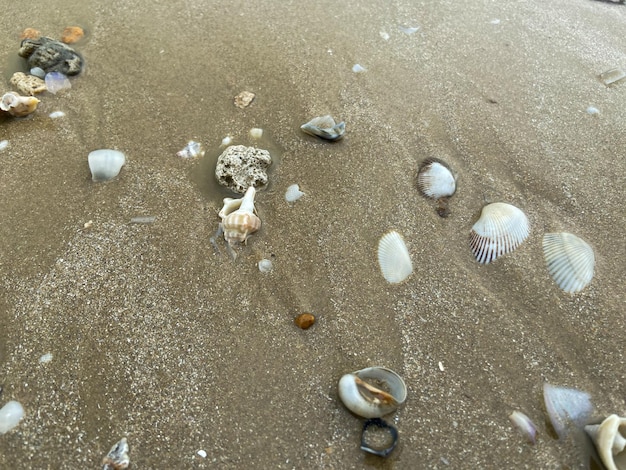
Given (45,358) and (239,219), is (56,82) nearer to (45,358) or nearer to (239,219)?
(239,219)

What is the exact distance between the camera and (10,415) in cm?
194

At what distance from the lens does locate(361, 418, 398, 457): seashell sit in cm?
188

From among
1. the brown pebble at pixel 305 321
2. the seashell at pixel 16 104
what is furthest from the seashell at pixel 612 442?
the seashell at pixel 16 104

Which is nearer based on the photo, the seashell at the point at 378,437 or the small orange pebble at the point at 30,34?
the seashell at the point at 378,437

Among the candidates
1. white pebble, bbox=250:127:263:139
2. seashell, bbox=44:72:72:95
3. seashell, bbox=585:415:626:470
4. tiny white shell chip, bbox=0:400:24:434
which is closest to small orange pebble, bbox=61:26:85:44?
seashell, bbox=44:72:72:95

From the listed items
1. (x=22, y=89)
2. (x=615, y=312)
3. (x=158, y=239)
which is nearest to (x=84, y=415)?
(x=158, y=239)

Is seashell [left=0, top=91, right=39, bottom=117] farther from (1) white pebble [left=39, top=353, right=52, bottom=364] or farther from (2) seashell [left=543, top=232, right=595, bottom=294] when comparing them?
(2) seashell [left=543, top=232, right=595, bottom=294]

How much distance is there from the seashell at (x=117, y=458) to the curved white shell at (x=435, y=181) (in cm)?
204

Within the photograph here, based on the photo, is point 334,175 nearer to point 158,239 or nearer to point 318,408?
point 158,239

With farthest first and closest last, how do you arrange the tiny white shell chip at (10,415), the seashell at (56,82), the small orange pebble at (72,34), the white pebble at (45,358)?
the small orange pebble at (72,34) → the seashell at (56,82) → the white pebble at (45,358) → the tiny white shell chip at (10,415)

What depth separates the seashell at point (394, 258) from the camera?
2.41 meters

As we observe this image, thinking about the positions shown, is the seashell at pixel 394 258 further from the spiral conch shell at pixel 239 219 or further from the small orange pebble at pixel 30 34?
the small orange pebble at pixel 30 34

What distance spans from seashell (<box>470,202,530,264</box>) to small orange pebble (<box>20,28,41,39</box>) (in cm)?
361

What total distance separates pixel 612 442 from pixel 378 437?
3.06 feet
